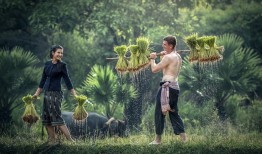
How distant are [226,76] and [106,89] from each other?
11.8 ft

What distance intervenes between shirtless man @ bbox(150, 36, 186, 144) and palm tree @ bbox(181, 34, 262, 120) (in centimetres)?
683

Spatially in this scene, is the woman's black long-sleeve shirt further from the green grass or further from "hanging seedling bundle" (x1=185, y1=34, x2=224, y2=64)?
"hanging seedling bundle" (x1=185, y1=34, x2=224, y2=64)

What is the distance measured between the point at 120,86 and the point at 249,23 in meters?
9.08

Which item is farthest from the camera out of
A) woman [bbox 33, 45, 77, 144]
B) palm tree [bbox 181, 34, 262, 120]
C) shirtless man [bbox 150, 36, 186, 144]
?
palm tree [bbox 181, 34, 262, 120]

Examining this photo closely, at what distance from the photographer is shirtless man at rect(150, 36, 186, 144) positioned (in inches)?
408

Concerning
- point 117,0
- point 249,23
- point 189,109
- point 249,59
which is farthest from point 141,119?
point 249,23

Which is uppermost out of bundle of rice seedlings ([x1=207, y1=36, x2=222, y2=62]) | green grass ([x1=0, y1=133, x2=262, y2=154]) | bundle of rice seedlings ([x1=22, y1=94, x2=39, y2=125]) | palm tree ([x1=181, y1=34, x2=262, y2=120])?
bundle of rice seedlings ([x1=207, y1=36, x2=222, y2=62])

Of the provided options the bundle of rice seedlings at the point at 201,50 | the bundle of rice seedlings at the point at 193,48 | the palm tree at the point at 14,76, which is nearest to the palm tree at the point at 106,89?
the palm tree at the point at 14,76

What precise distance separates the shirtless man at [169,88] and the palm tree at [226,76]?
22.4 ft

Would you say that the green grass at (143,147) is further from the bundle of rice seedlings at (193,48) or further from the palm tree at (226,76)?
the palm tree at (226,76)

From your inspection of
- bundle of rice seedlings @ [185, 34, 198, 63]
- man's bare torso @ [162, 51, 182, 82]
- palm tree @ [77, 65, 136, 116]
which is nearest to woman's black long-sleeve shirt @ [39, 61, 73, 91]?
man's bare torso @ [162, 51, 182, 82]

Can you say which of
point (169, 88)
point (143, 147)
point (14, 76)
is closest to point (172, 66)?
point (169, 88)

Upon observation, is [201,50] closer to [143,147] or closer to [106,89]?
[143,147]

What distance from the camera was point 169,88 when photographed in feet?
34.4
